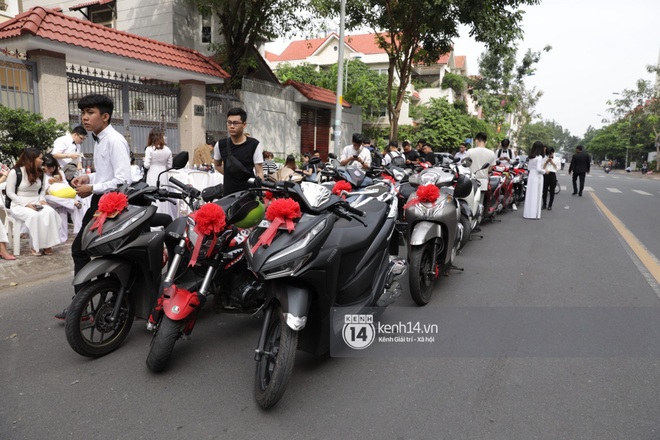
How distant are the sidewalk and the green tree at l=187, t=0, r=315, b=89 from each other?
9.36 metres

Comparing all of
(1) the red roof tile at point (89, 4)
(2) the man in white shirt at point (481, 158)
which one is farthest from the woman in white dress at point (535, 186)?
(1) the red roof tile at point (89, 4)

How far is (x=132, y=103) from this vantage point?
10367 mm

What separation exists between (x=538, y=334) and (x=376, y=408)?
179 centimetres

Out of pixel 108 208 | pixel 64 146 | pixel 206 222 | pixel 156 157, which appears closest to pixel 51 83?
pixel 64 146

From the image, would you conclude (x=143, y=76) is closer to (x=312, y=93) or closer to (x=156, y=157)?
(x=156, y=157)

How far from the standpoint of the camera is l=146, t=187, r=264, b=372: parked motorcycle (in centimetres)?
300

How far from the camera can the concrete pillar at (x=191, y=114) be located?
11.8m

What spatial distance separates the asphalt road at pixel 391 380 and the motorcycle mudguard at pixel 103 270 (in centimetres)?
59

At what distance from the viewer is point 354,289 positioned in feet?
11.2

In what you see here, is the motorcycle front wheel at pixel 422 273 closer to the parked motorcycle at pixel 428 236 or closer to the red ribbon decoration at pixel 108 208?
the parked motorcycle at pixel 428 236

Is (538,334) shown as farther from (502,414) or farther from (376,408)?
(376,408)

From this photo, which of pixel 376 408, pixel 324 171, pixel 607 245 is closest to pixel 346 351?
pixel 376 408

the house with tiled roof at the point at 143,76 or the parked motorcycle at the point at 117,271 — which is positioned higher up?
the house with tiled roof at the point at 143,76

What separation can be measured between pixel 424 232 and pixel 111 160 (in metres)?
2.76
